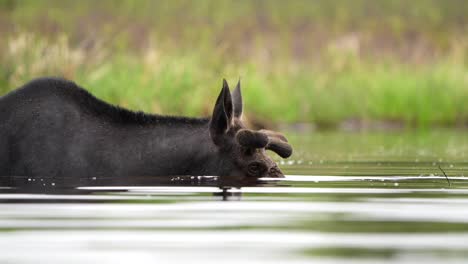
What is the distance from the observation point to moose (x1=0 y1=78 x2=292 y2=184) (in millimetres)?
10039

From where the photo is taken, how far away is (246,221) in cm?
683

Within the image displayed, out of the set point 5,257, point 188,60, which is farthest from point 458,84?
point 5,257

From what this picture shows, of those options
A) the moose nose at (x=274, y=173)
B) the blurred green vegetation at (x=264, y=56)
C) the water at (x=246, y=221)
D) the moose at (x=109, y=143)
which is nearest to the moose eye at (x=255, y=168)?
the moose at (x=109, y=143)

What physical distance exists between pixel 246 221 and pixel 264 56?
75.9 ft

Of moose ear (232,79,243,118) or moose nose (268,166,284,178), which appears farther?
moose ear (232,79,243,118)

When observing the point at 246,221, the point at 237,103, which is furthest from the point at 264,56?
the point at 246,221

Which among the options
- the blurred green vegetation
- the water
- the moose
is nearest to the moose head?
the moose

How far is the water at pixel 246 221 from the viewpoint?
5.48 m

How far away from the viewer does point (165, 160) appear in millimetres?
10195

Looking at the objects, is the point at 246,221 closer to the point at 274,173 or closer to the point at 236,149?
the point at 236,149

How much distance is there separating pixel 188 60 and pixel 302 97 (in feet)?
13.7

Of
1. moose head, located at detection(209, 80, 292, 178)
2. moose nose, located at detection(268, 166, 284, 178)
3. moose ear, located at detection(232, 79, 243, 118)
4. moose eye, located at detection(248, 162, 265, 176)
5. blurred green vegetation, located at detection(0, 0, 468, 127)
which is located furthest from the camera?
blurred green vegetation, located at detection(0, 0, 468, 127)

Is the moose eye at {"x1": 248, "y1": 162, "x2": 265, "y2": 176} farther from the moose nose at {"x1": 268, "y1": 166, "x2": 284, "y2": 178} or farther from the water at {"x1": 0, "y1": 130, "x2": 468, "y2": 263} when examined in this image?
the water at {"x1": 0, "y1": 130, "x2": 468, "y2": 263}

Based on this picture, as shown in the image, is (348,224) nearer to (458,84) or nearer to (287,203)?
(287,203)
